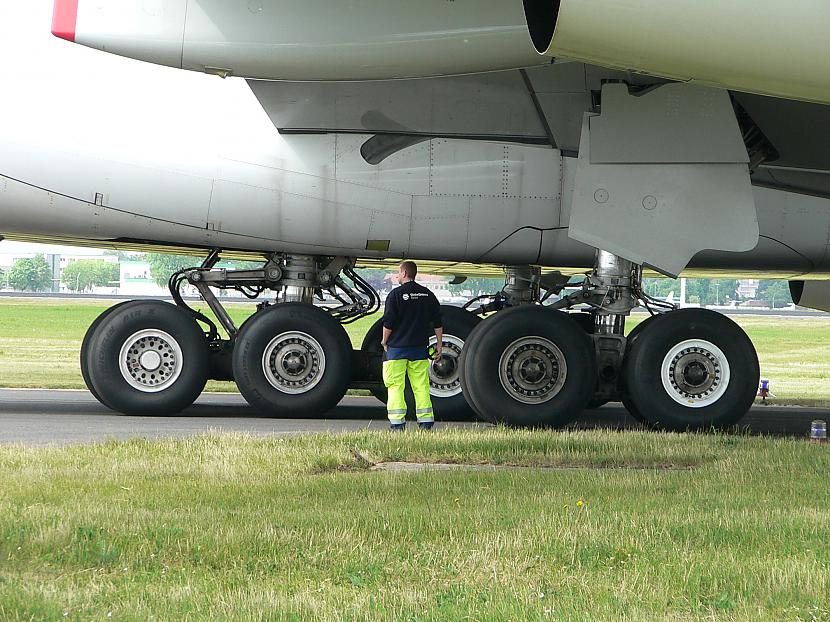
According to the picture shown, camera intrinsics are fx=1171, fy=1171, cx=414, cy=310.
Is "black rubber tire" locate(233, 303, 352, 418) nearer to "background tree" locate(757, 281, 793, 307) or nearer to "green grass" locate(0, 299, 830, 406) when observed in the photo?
"green grass" locate(0, 299, 830, 406)

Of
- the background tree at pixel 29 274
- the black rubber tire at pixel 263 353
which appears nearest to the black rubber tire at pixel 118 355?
the black rubber tire at pixel 263 353

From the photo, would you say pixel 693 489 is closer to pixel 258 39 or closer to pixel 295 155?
pixel 258 39

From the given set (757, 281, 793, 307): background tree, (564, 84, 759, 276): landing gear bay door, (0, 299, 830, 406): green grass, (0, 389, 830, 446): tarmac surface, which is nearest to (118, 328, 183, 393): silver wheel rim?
(0, 389, 830, 446): tarmac surface

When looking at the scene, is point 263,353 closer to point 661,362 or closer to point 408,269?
point 408,269

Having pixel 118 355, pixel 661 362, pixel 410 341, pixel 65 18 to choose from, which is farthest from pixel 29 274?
pixel 661 362

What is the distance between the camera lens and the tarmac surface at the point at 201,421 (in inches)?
393

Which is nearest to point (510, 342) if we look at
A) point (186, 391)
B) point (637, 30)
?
point (186, 391)

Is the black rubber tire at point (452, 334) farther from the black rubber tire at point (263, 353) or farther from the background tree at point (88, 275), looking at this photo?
the background tree at point (88, 275)

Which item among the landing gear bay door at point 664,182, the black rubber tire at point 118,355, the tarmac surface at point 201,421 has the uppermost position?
the landing gear bay door at point 664,182

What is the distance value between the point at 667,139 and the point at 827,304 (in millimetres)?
5587

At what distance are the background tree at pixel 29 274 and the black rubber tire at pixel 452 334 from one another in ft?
286

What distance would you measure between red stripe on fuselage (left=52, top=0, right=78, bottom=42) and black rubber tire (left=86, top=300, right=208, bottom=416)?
3594 millimetres

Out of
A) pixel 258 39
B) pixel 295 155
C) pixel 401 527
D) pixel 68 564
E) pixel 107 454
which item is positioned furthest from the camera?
pixel 295 155

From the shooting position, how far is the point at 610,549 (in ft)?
16.7
